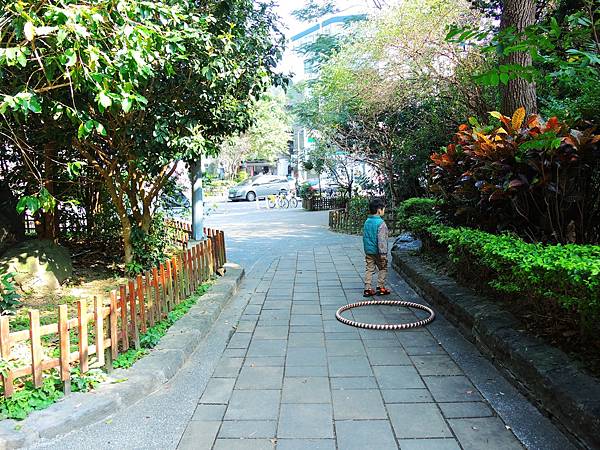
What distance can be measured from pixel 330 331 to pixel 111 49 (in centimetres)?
342

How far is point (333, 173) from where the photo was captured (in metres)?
19.8

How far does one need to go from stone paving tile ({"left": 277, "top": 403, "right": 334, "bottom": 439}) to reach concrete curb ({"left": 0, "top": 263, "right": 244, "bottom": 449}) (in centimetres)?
109

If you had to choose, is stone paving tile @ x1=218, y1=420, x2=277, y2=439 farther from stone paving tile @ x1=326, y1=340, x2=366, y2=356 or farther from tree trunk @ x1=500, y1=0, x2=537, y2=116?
tree trunk @ x1=500, y1=0, x2=537, y2=116

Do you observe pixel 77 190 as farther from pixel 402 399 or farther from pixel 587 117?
pixel 587 117

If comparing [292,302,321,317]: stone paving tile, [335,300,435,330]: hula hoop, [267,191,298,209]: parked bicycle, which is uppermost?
[267,191,298,209]: parked bicycle

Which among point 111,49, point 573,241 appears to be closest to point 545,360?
point 573,241

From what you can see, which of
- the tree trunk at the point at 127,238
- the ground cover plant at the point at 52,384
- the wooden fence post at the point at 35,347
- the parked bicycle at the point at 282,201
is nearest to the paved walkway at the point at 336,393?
the ground cover plant at the point at 52,384

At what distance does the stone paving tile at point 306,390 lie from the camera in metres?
3.47

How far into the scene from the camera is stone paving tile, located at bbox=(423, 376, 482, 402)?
345cm

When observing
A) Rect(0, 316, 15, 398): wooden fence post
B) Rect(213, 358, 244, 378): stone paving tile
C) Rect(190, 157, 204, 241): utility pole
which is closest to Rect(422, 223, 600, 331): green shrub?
Rect(213, 358, 244, 378): stone paving tile

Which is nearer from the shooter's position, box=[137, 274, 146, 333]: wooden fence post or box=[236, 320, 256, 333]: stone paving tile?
box=[137, 274, 146, 333]: wooden fence post

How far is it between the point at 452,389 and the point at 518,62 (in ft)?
15.0

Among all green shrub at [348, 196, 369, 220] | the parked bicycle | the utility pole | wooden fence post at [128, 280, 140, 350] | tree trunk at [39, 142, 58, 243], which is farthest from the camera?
the parked bicycle

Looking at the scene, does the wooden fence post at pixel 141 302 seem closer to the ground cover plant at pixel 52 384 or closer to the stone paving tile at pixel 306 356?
the ground cover plant at pixel 52 384
